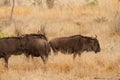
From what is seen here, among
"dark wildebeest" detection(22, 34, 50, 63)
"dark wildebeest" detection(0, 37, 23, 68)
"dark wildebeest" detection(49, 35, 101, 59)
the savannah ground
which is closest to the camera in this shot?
the savannah ground

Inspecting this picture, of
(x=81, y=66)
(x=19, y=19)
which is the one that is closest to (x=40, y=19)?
(x=19, y=19)

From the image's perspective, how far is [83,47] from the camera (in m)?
12.5

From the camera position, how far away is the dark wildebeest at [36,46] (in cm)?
1145

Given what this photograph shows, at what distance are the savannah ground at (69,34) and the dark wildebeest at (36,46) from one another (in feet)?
0.82

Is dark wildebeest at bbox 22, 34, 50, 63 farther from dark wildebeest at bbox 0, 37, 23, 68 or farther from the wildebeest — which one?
dark wildebeest at bbox 0, 37, 23, 68

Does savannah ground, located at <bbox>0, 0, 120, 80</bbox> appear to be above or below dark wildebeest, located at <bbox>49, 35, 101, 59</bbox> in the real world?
below

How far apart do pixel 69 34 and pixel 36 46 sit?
561cm

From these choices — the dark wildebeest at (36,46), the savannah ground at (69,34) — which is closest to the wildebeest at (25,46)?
the dark wildebeest at (36,46)

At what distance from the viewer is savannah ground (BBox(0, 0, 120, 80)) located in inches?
413

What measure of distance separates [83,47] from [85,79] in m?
2.51

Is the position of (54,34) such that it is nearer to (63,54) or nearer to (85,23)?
(85,23)

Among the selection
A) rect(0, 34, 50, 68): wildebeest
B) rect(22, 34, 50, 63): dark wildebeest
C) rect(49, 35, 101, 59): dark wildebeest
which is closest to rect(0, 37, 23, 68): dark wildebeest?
rect(0, 34, 50, 68): wildebeest

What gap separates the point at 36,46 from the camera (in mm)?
11469

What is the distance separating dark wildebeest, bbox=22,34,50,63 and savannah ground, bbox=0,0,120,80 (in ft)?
0.82
